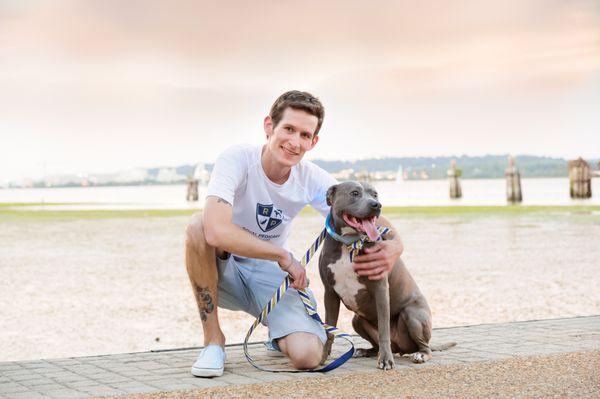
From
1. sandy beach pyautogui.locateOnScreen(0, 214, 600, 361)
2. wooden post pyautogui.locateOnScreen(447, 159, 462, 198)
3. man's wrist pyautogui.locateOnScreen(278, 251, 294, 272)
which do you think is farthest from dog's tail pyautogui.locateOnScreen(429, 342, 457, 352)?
wooden post pyautogui.locateOnScreen(447, 159, 462, 198)

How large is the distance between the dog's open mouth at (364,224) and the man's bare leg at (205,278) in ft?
3.39

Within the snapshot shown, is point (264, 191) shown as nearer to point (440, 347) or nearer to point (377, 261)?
point (377, 261)

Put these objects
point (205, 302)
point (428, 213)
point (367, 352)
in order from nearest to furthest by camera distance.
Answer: point (205, 302) < point (367, 352) < point (428, 213)

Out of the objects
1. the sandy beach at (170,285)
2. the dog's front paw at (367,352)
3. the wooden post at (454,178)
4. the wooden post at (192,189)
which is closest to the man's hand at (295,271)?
the dog's front paw at (367,352)

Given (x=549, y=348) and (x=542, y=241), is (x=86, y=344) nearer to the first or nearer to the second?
(x=549, y=348)

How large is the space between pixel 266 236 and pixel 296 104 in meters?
1.07

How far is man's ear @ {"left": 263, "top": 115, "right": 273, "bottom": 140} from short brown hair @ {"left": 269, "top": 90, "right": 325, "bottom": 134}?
4cm

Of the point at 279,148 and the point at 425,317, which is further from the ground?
the point at 279,148

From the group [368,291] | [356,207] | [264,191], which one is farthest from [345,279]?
[264,191]

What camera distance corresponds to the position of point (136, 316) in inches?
414

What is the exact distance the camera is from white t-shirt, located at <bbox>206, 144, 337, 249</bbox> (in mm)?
6070

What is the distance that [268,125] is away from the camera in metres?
6.15

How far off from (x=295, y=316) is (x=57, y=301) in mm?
6868

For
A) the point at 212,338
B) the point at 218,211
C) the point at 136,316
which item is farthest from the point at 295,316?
the point at 136,316
